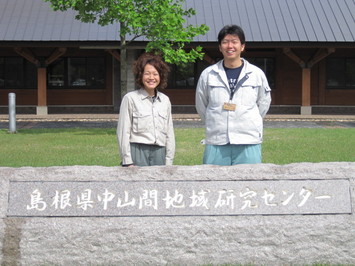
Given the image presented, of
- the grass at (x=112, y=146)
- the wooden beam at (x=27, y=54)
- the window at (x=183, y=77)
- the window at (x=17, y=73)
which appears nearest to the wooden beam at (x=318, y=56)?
the window at (x=183, y=77)

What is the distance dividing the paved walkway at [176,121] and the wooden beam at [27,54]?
206 cm

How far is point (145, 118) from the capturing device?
4.81m

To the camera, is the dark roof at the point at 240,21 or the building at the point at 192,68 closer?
the dark roof at the point at 240,21

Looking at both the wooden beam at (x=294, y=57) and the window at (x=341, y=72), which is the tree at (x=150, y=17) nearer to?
the wooden beam at (x=294, y=57)

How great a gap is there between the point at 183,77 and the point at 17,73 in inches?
252

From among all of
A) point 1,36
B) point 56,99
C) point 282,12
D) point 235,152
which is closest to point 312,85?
point 282,12

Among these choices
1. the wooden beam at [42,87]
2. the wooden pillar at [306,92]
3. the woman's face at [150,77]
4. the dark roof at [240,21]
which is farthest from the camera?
the wooden pillar at [306,92]

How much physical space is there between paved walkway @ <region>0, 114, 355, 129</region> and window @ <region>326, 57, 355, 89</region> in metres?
2.18

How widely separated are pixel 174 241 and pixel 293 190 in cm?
100

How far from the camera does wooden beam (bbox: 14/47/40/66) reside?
2074cm

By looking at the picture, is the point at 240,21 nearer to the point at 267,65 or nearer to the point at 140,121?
the point at 267,65

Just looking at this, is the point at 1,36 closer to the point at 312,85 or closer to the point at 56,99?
the point at 56,99

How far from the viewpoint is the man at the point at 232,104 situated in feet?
15.5

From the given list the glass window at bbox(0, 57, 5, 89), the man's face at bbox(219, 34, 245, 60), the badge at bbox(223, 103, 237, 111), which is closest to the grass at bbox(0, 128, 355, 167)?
the badge at bbox(223, 103, 237, 111)
